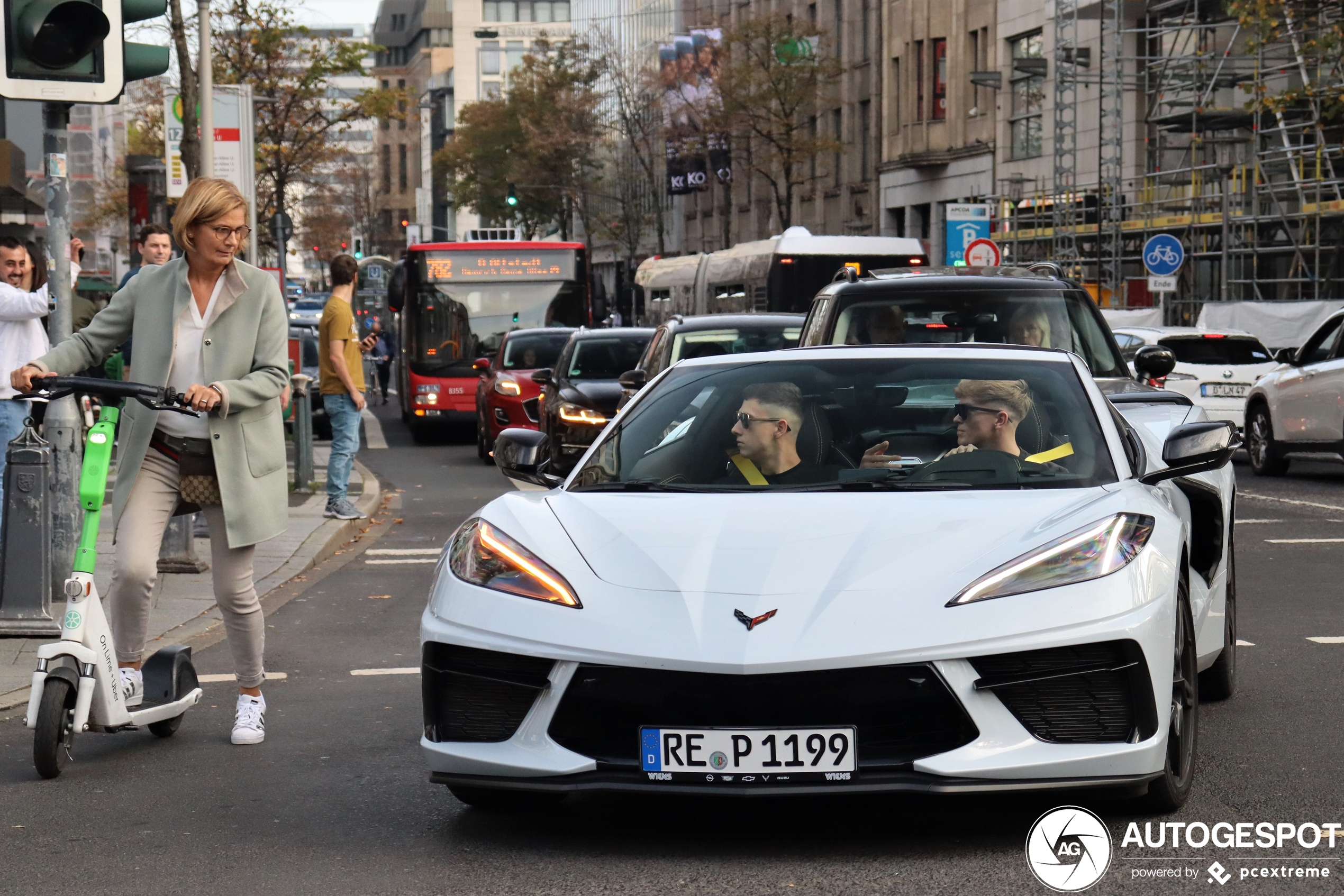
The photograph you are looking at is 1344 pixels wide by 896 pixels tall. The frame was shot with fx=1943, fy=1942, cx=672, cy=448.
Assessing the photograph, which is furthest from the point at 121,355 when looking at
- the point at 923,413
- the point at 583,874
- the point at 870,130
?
the point at 870,130

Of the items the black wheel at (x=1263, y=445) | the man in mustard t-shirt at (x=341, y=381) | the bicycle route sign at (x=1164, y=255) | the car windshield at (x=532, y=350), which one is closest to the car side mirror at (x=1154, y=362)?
the man in mustard t-shirt at (x=341, y=381)

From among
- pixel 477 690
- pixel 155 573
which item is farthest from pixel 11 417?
pixel 477 690

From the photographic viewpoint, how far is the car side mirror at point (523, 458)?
6.28 metres

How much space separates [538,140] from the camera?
78.9 meters

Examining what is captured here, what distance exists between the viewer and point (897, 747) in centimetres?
464

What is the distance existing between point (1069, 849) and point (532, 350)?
788 inches

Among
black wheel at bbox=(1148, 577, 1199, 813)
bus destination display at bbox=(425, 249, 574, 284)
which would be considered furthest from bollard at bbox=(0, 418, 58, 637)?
bus destination display at bbox=(425, 249, 574, 284)

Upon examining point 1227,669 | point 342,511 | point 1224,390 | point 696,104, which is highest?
point 696,104

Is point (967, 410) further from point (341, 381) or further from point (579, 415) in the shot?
point (579, 415)

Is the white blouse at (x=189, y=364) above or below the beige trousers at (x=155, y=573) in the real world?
above

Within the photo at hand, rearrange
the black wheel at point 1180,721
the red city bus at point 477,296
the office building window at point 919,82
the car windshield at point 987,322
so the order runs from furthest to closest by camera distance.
Result: the office building window at point 919,82 → the red city bus at point 477,296 → the car windshield at point 987,322 → the black wheel at point 1180,721

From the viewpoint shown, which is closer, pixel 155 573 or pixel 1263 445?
pixel 155 573

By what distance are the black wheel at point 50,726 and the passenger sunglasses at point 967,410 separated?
2.81 meters

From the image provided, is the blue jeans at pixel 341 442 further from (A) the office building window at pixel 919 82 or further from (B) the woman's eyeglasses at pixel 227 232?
(A) the office building window at pixel 919 82
